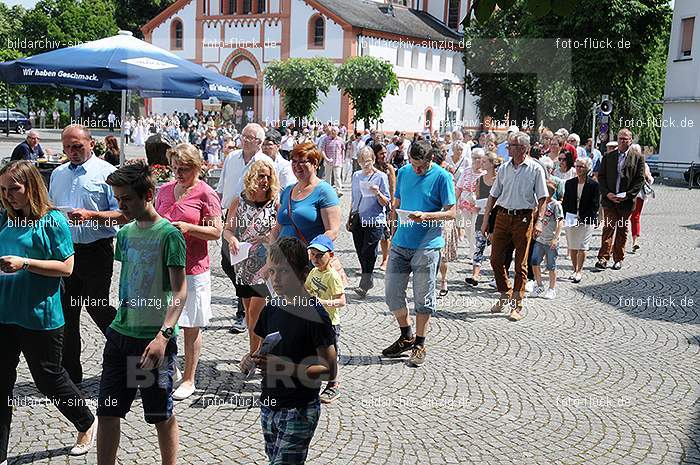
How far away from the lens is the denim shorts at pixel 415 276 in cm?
693

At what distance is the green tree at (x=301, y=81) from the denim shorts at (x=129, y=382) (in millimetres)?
36062

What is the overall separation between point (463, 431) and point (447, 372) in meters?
1.31

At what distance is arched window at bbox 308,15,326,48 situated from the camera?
59.1 metres

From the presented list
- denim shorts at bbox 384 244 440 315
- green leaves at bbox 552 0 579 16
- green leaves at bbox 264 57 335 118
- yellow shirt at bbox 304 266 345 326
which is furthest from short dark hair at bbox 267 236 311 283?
green leaves at bbox 264 57 335 118

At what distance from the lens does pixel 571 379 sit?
6.72 metres

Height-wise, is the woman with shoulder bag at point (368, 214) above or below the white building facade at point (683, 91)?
below

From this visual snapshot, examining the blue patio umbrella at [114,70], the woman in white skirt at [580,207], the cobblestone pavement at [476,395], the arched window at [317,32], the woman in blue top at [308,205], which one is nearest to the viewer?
the cobblestone pavement at [476,395]

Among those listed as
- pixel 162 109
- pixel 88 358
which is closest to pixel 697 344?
pixel 88 358

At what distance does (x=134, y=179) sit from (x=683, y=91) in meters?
35.9

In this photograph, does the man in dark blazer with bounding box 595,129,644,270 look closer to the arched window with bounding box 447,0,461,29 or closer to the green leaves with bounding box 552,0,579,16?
the green leaves with bounding box 552,0,579,16

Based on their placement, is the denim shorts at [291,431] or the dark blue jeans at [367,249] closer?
the denim shorts at [291,431]

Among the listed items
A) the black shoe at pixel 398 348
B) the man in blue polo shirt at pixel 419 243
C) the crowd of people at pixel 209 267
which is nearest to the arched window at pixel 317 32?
the crowd of people at pixel 209 267

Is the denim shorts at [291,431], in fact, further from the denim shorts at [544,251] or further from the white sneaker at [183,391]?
the denim shorts at [544,251]

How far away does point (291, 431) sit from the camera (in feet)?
12.3
